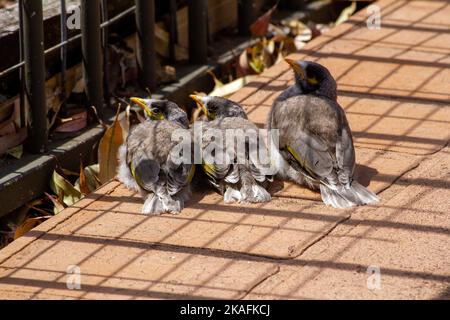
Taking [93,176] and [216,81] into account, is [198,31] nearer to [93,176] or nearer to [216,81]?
[216,81]

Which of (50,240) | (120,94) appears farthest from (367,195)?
(120,94)

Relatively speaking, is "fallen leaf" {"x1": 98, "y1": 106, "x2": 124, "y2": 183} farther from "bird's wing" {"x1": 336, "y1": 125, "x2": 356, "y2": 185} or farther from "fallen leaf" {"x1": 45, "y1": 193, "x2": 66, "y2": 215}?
"bird's wing" {"x1": 336, "y1": 125, "x2": 356, "y2": 185}

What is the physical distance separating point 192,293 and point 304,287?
17.0 inches

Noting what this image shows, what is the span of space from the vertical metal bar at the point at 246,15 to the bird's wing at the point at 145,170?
2545mm

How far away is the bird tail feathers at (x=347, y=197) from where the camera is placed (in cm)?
524

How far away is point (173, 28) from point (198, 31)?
0.15m

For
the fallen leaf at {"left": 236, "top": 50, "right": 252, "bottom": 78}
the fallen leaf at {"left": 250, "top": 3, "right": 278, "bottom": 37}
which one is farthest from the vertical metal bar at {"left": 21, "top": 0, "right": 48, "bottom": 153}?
the fallen leaf at {"left": 250, "top": 3, "right": 278, "bottom": 37}

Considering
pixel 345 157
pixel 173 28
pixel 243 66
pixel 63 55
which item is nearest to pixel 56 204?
pixel 63 55

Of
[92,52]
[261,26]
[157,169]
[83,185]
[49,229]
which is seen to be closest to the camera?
[49,229]

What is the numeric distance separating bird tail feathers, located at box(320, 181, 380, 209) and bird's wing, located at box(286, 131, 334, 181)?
70mm

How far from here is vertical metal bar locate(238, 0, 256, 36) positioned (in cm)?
766

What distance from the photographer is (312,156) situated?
530 centimetres

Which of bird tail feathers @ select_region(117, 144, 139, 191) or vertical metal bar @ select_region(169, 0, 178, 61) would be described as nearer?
bird tail feathers @ select_region(117, 144, 139, 191)

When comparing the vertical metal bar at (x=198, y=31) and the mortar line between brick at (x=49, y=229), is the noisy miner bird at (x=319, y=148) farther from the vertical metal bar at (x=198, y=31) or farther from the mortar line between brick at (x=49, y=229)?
the vertical metal bar at (x=198, y=31)
